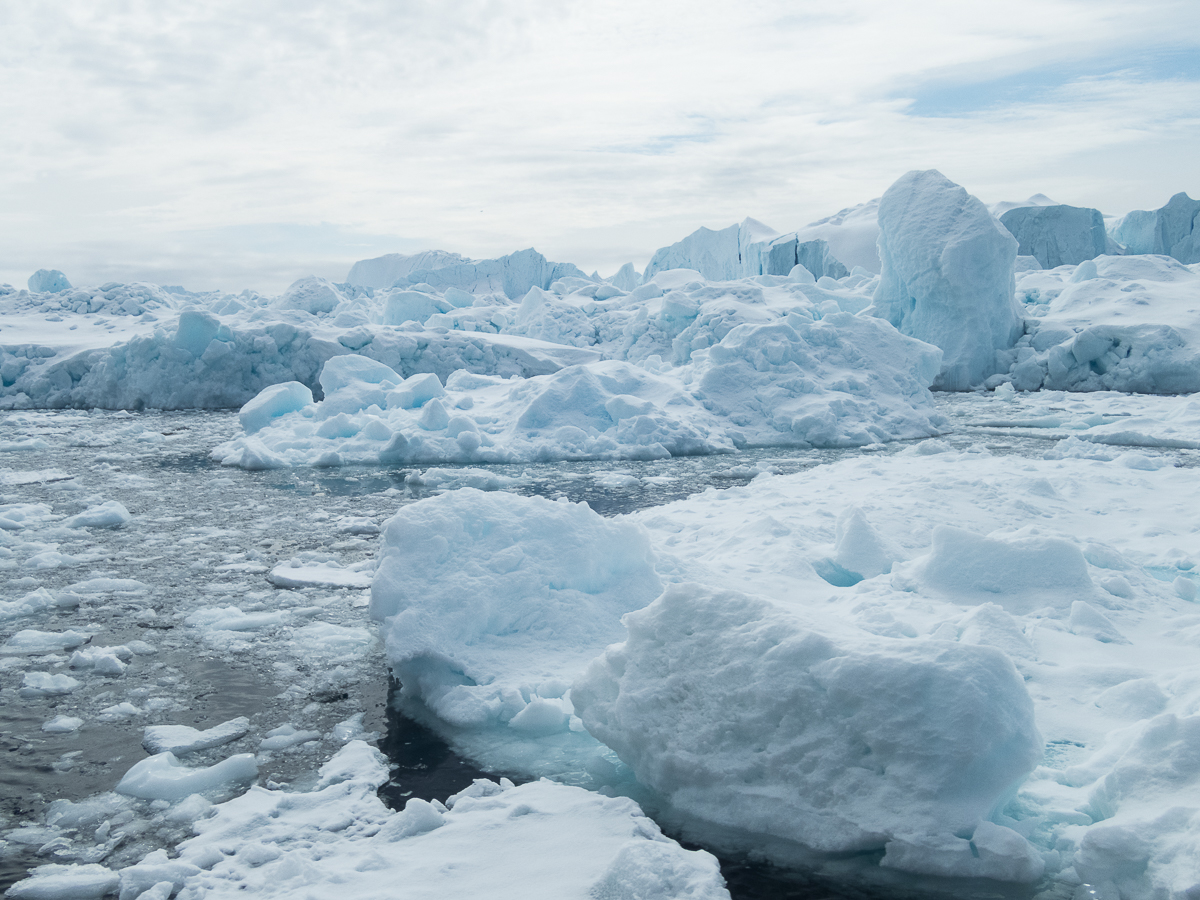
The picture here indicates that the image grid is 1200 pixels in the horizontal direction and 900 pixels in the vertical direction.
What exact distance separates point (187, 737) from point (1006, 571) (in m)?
3.76

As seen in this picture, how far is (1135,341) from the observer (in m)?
16.5

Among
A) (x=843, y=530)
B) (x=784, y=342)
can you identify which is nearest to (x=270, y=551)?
(x=843, y=530)

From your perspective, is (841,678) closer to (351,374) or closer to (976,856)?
(976,856)

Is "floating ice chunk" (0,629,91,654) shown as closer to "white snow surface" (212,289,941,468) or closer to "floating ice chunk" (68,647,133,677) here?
"floating ice chunk" (68,647,133,677)

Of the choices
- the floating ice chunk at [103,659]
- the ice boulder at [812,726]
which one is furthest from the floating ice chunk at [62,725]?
the ice boulder at [812,726]

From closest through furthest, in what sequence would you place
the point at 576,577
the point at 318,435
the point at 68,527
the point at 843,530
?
the point at 576,577 < the point at 843,530 < the point at 68,527 < the point at 318,435

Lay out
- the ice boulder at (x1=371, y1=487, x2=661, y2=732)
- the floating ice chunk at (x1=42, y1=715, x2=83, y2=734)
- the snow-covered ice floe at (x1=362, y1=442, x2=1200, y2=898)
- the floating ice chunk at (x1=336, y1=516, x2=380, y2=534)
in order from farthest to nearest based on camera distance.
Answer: the floating ice chunk at (x1=336, y1=516, x2=380, y2=534) < the ice boulder at (x1=371, y1=487, x2=661, y2=732) < the floating ice chunk at (x1=42, y1=715, x2=83, y2=734) < the snow-covered ice floe at (x1=362, y1=442, x2=1200, y2=898)

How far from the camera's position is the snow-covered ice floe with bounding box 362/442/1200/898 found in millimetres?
2604

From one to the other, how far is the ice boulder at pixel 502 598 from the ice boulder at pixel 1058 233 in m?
→ 27.7

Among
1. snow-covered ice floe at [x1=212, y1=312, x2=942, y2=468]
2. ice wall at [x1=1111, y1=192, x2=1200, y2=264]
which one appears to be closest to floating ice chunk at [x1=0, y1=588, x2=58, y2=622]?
snow-covered ice floe at [x1=212, y1=312, x2=942, y2=468]

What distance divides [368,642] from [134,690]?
3.39 ft

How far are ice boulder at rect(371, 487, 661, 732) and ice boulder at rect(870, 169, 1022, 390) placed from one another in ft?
47.3

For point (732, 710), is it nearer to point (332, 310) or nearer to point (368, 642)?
point (368, 642)

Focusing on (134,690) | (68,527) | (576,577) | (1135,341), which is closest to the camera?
(134,690)
